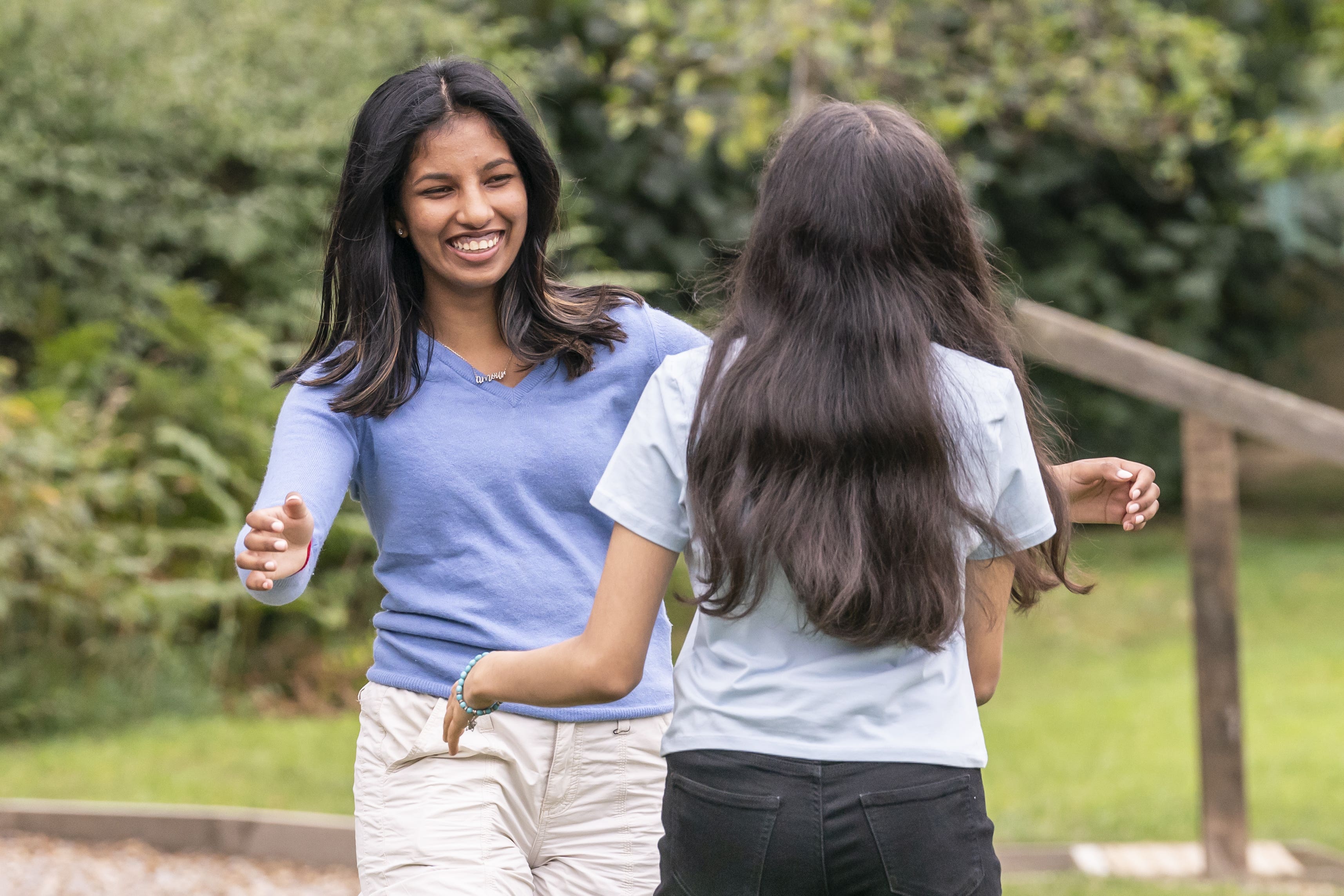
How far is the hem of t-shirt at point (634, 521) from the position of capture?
1.72 meters

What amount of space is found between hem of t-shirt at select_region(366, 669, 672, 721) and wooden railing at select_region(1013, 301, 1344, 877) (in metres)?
2.67

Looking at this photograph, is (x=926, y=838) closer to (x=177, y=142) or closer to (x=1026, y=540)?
(x=1026, y=540)

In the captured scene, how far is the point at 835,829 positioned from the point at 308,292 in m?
Answer: 6.81

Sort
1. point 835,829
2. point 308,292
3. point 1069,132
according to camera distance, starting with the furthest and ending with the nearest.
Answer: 1. point 1069,132
2. point 308,292
3. point 835,829

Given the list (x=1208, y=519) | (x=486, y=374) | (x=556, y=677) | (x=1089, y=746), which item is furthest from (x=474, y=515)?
(x=1089, y=746)

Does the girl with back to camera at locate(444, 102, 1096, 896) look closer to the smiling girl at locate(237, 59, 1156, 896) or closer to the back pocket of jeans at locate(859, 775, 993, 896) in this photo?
the back pocket of jeans at locate(859, 775, 993, 896)

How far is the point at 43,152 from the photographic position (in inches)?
284

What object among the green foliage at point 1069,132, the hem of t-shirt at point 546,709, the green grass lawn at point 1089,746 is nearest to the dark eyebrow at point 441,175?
the hem of t-shirt at point 546,709

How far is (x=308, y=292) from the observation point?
26.3ft

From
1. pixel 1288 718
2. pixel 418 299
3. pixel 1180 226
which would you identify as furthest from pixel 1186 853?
pixel 1180 226

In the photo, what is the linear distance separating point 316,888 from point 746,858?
3339mm

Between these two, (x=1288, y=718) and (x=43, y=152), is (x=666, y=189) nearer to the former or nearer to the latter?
(x=43, y=152)

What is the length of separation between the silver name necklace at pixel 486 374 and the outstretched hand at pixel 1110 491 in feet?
2.78

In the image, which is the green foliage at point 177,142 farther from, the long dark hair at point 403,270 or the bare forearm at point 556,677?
the bare forearm at point 556,677
